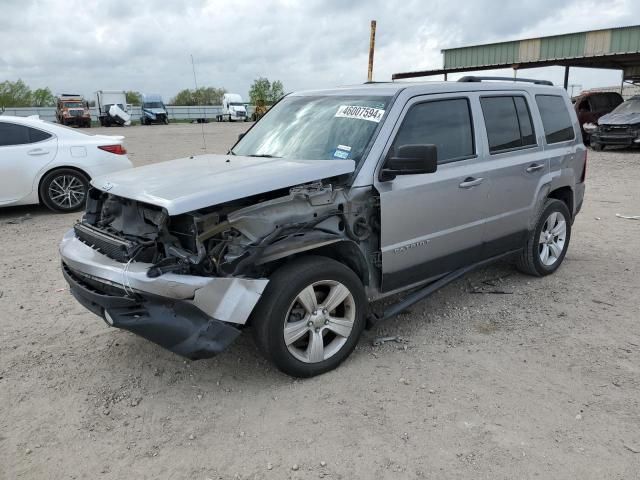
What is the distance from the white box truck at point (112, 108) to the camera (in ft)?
148

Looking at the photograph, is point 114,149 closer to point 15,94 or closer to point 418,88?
point 418,88

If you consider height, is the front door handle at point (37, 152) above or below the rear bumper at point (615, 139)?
above

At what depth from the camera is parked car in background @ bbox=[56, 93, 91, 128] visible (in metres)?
42.5

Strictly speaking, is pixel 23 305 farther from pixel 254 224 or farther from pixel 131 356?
pixel 254 224

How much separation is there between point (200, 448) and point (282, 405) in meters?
0.56

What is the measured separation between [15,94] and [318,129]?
90371mm

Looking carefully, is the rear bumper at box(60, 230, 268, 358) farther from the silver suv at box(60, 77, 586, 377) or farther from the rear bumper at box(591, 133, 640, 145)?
the rear bumper at box(591, 133, 640, 145)

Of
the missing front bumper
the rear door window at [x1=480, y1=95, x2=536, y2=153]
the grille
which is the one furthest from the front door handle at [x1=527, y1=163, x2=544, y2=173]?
the grille

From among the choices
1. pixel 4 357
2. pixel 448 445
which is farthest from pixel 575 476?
pixel 4 357

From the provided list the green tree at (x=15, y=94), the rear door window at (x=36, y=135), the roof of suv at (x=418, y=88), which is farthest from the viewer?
the green tree at (x=15, y=94)

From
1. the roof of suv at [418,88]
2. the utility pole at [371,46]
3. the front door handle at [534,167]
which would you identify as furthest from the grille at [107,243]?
the utility pole at [371,46]

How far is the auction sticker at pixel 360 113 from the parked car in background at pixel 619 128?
49.5 ft

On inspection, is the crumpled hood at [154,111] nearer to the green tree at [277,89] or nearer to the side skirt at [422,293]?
the green tree at [277,89]

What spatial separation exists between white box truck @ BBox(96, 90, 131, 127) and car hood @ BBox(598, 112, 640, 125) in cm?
3904
